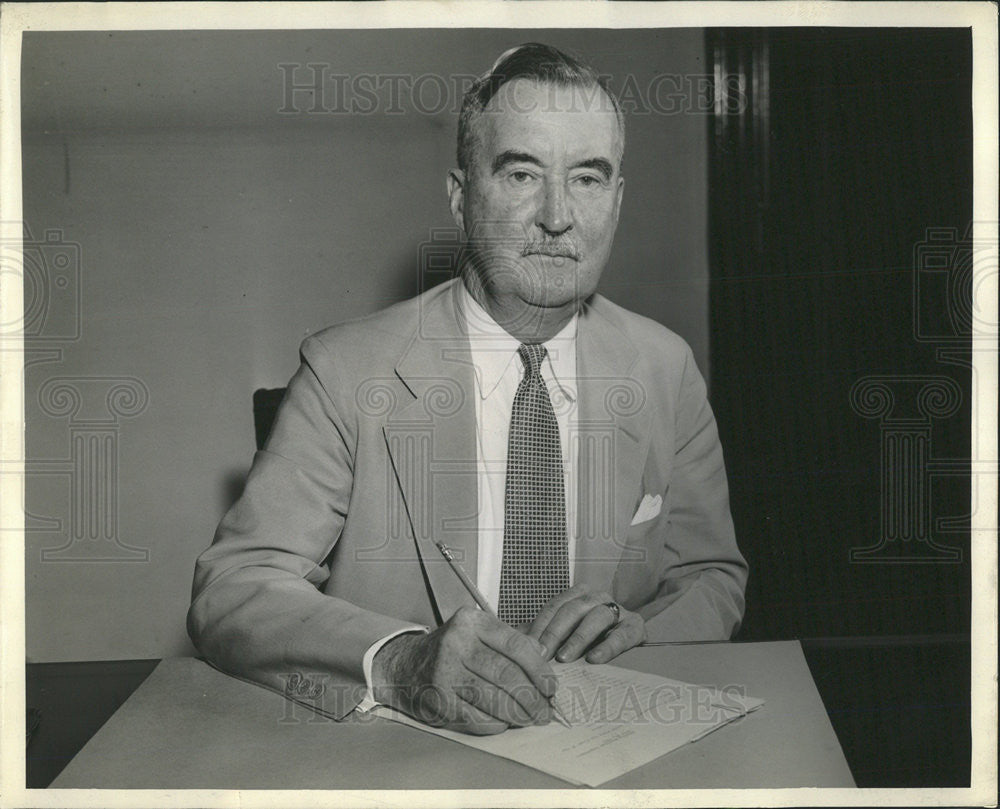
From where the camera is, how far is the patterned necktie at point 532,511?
6.00ft

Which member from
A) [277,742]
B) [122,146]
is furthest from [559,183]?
[277,742]

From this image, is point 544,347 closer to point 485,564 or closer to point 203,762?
point 485,564

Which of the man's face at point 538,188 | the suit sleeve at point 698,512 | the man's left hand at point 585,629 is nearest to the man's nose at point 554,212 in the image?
the man's face at point 538,188

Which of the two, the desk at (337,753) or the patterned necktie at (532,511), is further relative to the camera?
the patterned necktie at (532,511)

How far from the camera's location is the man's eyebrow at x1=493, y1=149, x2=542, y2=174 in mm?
1815

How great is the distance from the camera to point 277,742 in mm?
1561

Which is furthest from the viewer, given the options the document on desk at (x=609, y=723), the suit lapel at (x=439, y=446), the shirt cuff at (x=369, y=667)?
the suit lapel at (x=439, y=446)

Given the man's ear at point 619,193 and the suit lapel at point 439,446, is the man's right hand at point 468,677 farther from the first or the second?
the man's ear at point 619,193

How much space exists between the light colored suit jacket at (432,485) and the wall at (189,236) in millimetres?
99

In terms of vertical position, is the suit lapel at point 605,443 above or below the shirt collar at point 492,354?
below

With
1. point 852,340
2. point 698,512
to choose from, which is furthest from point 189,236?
point 852,340

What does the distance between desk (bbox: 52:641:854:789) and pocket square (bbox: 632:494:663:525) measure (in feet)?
1.28

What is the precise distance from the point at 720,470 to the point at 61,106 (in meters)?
1.45

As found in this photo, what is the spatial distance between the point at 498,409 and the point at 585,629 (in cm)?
44
